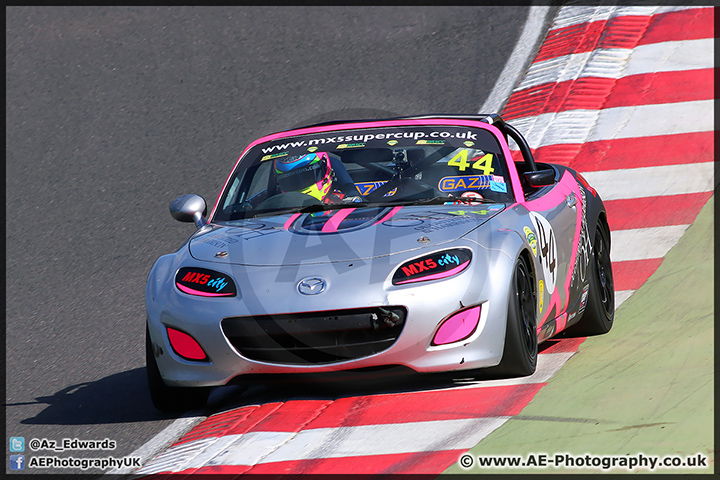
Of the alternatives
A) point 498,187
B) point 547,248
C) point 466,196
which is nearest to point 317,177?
point 466,196

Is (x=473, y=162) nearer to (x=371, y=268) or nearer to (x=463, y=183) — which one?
(x=463, y=183)

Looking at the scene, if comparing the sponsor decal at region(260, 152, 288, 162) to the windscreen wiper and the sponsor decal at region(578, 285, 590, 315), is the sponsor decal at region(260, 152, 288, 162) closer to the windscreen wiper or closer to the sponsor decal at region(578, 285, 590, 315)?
the windscreen wiper

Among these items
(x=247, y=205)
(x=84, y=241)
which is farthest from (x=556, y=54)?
(x=247, y=205)

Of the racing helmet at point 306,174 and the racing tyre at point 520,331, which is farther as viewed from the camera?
the racing helmet at point 306,174

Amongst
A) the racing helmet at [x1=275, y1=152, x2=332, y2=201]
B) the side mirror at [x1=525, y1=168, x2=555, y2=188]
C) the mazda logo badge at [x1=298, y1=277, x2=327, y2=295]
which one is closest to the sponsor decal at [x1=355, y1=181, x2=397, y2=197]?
the racing helmet at [x1=275, y1=152, x2=332, y2=201]

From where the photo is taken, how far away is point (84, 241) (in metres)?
9.35

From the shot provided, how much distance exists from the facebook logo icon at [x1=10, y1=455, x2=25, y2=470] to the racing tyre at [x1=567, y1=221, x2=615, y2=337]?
324 centimetres

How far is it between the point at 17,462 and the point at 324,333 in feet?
5.25

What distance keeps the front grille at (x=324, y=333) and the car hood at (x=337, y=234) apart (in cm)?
32

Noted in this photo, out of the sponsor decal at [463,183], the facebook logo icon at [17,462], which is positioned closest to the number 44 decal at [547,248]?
the sponsor decal at [463,183]

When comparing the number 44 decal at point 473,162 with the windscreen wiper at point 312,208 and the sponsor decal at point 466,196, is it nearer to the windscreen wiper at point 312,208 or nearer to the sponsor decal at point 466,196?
the sponsor decal at point 466,196

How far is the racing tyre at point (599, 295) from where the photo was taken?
6.27 metres

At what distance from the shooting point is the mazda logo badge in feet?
15.9

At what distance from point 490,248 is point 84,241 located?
5284mm
